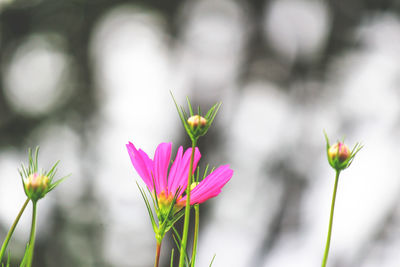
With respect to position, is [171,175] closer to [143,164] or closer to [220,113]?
[143,164]

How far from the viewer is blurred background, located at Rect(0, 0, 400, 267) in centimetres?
234

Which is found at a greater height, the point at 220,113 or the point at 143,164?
the point at 220,113

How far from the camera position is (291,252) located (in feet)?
7.41

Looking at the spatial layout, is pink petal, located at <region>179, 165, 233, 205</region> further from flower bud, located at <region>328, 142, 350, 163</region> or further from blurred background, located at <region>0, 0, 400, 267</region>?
blurred background, located at <region>0, 0, 400, 267</region>

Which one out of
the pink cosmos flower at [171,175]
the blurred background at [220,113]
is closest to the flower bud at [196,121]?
the pink cosmos flower at [171,175]

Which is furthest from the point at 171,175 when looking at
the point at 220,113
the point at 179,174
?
the point at 220,113

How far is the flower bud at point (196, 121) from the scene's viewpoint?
23 cm

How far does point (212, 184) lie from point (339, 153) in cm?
7

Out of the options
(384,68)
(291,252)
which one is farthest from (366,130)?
(291,252)

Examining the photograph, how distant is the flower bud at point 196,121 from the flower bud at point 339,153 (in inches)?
2.6

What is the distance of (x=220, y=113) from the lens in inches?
89.8

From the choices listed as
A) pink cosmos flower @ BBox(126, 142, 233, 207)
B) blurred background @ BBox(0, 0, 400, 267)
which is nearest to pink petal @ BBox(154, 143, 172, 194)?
pink cosmos flower @ BBox(126, 142, 233, 207)

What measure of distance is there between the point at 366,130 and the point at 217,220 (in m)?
0.84

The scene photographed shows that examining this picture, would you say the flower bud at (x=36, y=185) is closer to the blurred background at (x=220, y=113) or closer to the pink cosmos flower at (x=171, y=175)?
the pink cosmos flower at (x=171, y=175)
